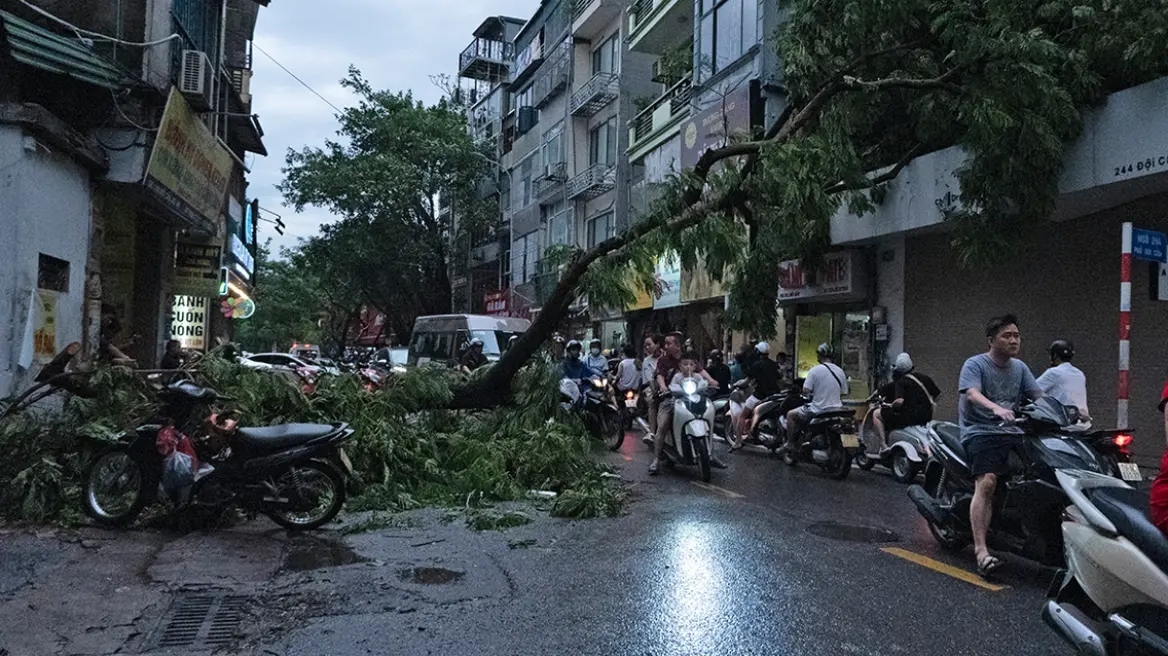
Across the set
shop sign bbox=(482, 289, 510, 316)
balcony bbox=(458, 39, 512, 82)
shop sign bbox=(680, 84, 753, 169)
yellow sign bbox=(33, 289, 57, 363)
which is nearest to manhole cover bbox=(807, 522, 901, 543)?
yellow sign bbox=(33, 289, 57, 363)

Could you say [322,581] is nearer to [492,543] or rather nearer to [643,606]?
[492,543]

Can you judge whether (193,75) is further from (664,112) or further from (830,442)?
(664,112)

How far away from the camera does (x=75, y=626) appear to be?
193 inches

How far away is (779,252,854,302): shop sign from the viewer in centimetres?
1788

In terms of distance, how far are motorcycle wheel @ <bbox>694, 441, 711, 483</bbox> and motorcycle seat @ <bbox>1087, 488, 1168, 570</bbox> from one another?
19.8 ft

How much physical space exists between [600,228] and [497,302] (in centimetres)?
1020

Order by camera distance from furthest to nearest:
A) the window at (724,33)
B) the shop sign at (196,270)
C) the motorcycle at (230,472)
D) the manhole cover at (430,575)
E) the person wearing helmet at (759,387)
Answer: the window at (724,33), the shop sign at (196,270), the person wearing helmet at (759,387), the motorcycle at (230,472), the manhole cover at (430,575)

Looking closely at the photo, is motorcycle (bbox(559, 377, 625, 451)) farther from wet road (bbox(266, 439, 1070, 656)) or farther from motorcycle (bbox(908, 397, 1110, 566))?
motorcycle (bbox(908, 397, 1110, 566))

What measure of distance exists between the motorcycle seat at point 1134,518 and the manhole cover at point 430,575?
3.76 meters

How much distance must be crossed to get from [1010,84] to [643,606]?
9054 mm

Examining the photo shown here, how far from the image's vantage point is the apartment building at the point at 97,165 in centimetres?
1029

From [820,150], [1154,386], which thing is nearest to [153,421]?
[820,150]

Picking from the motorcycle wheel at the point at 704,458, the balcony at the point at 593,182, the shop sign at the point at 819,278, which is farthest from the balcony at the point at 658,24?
the motorcycle wheel at the point at 704,458

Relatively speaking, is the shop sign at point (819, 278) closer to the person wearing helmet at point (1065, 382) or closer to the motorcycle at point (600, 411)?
the motorcycle at point (600, 411)
